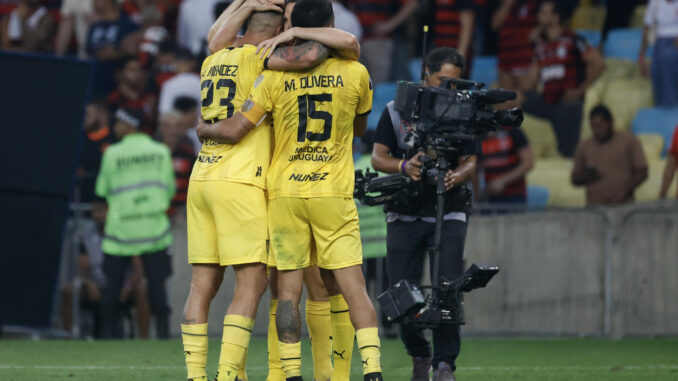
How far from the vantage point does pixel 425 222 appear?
28.0 feet

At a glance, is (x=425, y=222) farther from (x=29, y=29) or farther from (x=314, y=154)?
(x=29, y=29)

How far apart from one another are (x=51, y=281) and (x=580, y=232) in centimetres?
560

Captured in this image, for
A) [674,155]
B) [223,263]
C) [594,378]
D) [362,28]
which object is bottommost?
[594,378]

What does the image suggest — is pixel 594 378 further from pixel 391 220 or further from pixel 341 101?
pixel 341 101

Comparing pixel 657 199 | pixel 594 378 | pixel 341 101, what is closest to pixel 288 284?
pixel 341 101

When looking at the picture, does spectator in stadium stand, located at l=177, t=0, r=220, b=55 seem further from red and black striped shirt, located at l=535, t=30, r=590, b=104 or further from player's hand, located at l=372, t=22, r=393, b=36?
red and black striped shirt, located at l=535, t=30, r=590, b=104

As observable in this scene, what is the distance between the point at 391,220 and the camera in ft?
28.4

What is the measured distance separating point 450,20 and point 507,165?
2473 millimetres

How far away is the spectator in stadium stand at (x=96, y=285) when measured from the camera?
13508 mm

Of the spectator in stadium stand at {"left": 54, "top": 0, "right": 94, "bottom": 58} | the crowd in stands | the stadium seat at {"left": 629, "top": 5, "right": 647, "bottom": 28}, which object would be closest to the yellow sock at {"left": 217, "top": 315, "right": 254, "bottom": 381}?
the crowd in stands

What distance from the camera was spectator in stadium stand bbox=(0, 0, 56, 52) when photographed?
1755 centimetres

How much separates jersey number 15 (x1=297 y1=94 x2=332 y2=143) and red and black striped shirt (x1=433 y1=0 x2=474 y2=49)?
859 centimetres

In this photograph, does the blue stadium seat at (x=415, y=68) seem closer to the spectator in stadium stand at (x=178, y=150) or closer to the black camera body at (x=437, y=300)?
the spectator in stadium stand at (x=178, y=150)

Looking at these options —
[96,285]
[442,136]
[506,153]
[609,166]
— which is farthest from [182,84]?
[442,136]
